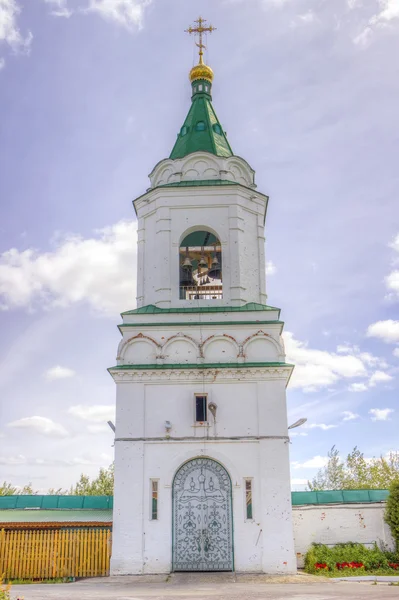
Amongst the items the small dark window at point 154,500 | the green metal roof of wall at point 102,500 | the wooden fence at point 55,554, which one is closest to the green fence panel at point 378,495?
the green metal roof of wall at point 102,500

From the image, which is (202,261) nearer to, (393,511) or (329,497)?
(329,497)

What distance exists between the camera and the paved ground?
1099 centimetres

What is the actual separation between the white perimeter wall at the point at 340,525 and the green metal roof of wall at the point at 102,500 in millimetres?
549

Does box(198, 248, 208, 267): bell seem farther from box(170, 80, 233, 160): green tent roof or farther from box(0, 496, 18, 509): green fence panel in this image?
box(0, 496, 18, 509): green fence panel

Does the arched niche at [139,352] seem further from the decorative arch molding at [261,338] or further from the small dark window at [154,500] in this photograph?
the small dark window at [154,500]

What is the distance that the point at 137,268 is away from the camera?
18.2m

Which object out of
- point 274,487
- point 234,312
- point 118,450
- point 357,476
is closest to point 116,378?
point 118,450

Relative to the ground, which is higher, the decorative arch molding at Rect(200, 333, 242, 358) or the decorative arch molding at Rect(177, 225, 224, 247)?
the decorative arch molding at Rect(177, 225, 224, 247)

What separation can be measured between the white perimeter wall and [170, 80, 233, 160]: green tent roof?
1102 centimetres

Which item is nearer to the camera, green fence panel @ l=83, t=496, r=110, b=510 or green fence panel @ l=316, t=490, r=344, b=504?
A: green fence panel @ l=316, t=490, r=344, b=504

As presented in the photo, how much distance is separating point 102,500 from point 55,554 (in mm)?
3708

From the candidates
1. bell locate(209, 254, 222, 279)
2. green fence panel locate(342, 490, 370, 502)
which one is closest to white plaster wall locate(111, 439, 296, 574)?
green fence panel locate(342, 490, 370, 502)

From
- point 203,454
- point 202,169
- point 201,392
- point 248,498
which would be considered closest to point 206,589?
point 248,498

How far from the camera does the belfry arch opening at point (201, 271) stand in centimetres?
1789
